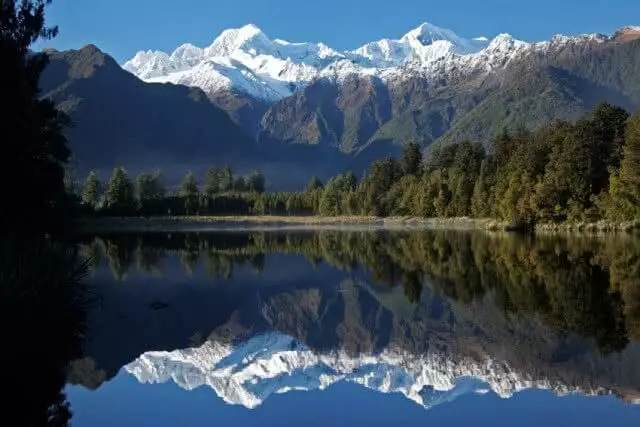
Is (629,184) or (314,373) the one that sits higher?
(629,184)

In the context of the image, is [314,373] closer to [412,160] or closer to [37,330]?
[37,330]

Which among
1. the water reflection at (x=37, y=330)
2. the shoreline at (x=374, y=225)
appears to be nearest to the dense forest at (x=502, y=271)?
the water reflection at (x=37, y=330)

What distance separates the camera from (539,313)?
28391 mm

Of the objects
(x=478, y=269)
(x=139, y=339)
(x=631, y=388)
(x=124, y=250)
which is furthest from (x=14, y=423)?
(x=124, y=250)

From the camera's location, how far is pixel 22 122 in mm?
34750

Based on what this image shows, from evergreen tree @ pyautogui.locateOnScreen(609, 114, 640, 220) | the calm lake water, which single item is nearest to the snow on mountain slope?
the calm lake water

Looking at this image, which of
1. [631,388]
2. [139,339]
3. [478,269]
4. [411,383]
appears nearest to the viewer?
[631,388]

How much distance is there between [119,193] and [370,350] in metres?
176

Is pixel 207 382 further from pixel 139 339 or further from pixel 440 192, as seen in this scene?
pixel 440 192

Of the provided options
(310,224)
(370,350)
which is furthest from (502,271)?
(310,224)

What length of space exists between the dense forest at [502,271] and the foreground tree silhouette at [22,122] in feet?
31.9

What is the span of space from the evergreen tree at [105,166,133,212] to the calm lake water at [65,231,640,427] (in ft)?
490

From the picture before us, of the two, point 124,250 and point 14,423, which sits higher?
point 14,423

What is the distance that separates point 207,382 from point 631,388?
11.2 meters
